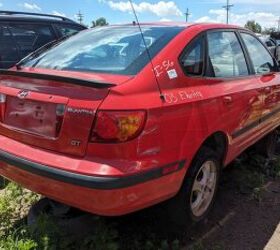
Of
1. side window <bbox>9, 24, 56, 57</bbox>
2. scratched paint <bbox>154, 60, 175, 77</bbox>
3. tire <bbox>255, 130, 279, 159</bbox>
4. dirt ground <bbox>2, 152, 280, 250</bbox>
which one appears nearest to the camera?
scratched paint <bbox>154, 60, 175, 77</bbox>

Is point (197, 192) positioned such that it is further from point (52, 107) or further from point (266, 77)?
point (266, 77)

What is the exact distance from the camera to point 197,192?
11.7ft

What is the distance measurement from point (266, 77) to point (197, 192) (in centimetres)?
181

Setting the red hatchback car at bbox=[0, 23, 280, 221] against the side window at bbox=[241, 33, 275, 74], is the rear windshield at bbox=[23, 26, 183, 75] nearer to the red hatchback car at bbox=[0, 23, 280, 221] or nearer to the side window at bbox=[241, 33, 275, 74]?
the red hatchback car at bbox=[0, 23, 280, 221]

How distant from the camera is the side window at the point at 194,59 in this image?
325 centimetres

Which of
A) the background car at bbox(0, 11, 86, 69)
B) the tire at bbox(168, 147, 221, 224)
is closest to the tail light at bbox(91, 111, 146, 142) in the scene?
the tire at bbox(168, 147, 221, 224)

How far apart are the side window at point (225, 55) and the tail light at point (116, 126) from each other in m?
1.12

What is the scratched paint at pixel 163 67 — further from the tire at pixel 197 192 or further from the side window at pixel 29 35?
the side window at pixel 29 35

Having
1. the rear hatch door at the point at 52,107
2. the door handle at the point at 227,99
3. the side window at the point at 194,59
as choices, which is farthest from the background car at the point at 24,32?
the door handle at the point at 227,99

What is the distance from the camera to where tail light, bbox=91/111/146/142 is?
266 centimetres

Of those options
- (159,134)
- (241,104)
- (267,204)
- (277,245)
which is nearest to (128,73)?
(159,134)

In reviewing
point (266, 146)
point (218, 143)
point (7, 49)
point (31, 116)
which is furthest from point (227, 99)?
point (7, 49)

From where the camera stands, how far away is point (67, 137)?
2.80 meters

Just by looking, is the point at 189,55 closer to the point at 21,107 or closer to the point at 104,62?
the point at 104,62
